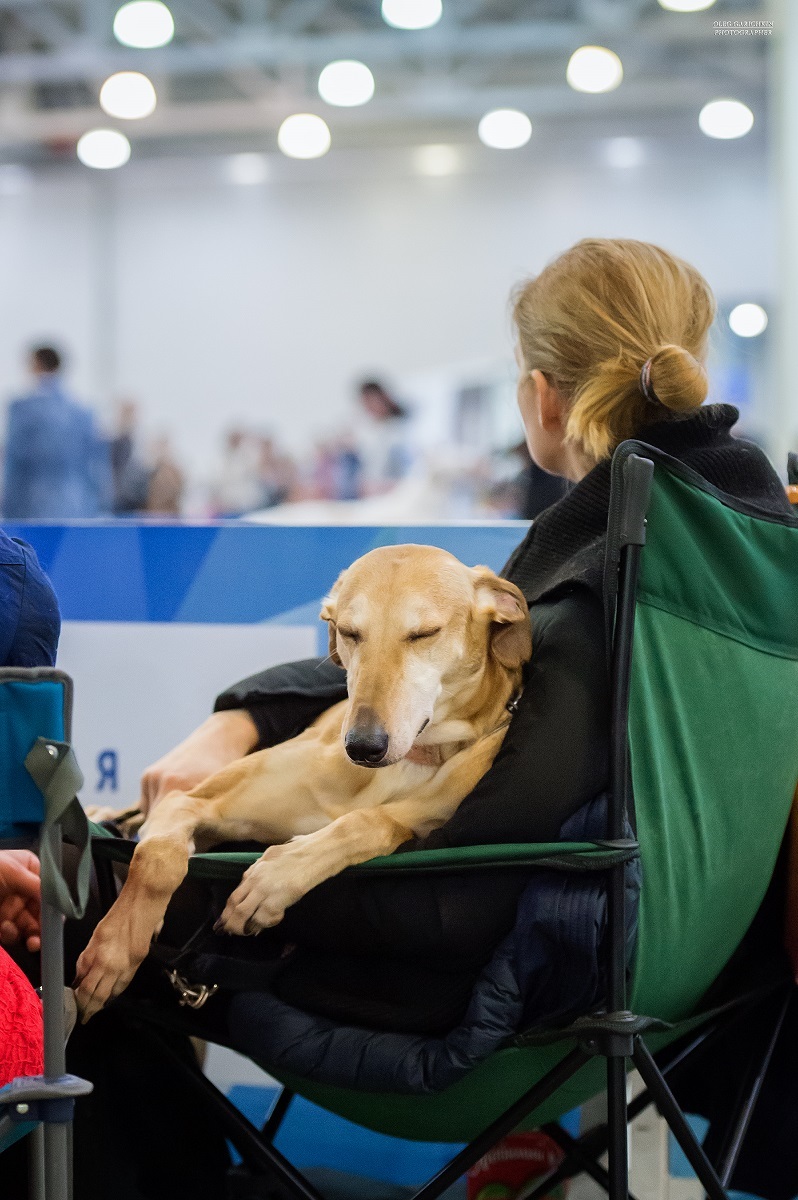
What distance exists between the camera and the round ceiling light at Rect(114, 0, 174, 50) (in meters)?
6.00

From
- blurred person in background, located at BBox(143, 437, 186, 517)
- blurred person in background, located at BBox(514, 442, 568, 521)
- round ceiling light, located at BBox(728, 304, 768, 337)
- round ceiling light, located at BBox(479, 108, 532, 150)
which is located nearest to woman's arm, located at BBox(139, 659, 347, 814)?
blurred person in background, located at BBox(514, 442, 568, 521)

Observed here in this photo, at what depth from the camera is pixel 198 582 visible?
2229mm

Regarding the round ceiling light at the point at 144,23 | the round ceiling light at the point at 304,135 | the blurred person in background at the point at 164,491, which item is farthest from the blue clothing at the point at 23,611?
the blurred person in background at the point at 164,491

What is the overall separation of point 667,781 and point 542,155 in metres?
12.7

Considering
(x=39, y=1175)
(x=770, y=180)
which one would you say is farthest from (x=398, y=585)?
(x=770, y=180)

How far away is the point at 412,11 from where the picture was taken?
6.11 m

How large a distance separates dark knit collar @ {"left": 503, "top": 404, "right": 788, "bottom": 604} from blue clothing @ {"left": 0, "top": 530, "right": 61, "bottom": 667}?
56 cm

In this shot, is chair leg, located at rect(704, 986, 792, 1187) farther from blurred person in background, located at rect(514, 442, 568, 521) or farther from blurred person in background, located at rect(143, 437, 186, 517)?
blurred person in background, located at rect(143, 437, 186, 517)

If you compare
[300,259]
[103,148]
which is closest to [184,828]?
[103,148]

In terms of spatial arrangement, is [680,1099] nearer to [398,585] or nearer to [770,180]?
[398,585]

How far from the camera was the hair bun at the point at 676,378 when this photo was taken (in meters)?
1.45

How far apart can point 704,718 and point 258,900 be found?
1.67 feet

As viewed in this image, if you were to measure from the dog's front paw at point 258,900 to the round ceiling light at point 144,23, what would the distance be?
5567 mm

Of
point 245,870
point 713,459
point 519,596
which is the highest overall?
point 713,459
